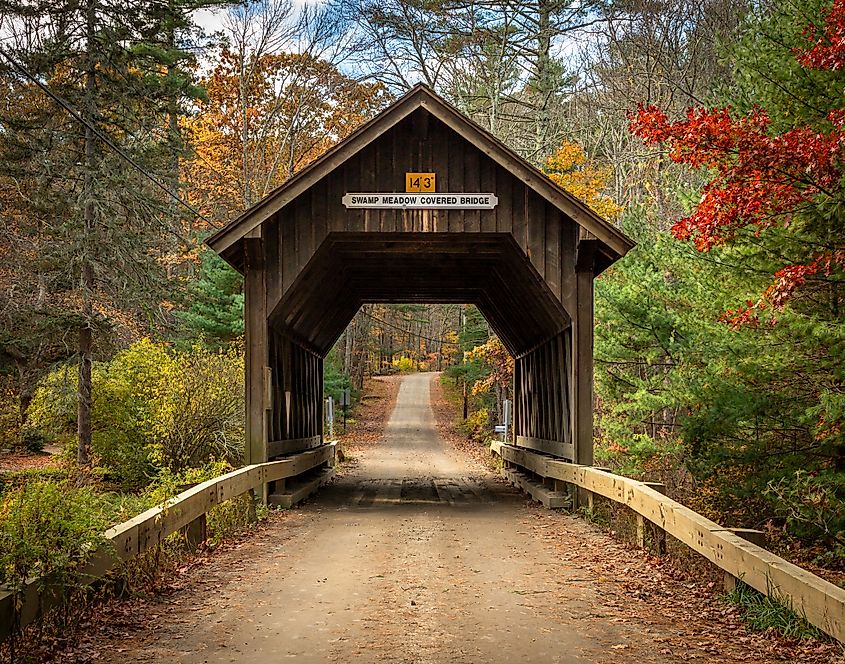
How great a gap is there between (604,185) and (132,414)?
17.5m

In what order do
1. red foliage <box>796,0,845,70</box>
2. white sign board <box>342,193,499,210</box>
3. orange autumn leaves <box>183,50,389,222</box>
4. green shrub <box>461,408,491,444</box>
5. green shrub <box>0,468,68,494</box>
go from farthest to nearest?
green shrub <box>461,408,491,444</box>, orange autumn leaves <box>183,50,389,222</box>, white sign board <box>342,193,499,210</box>, green shrub <box>0,468,68,494</box>, red foliage <box>796,0,845,70</box>

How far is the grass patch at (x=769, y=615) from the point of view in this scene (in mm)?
5148

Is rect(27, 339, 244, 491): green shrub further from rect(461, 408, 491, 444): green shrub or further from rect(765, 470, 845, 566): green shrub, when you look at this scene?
rect(461, 408, 491, 444): green shrub

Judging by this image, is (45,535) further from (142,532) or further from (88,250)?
(88,250)

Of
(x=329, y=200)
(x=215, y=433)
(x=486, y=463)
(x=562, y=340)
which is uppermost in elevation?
(x=329, y=200)

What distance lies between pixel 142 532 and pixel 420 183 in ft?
22.1

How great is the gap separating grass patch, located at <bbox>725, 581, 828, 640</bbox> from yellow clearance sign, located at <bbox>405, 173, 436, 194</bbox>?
710 centimetres

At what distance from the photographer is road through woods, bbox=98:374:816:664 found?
5191 millimetres

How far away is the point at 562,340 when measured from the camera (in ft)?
44.4

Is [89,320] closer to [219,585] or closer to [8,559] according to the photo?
[219,585]

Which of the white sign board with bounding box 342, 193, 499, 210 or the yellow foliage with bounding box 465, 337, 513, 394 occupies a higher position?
the white sign board with bounding box 342, 193, 499, 210

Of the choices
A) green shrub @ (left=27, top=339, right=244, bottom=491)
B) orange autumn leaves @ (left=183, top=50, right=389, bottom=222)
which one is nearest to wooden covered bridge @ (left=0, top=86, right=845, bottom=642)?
green shrub @ (left=27, top=339, right=244, bottom=491)

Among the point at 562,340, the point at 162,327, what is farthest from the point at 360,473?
the point at 562,340

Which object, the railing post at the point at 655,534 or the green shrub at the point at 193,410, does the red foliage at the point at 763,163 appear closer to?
the railing post at the point at 655,534
